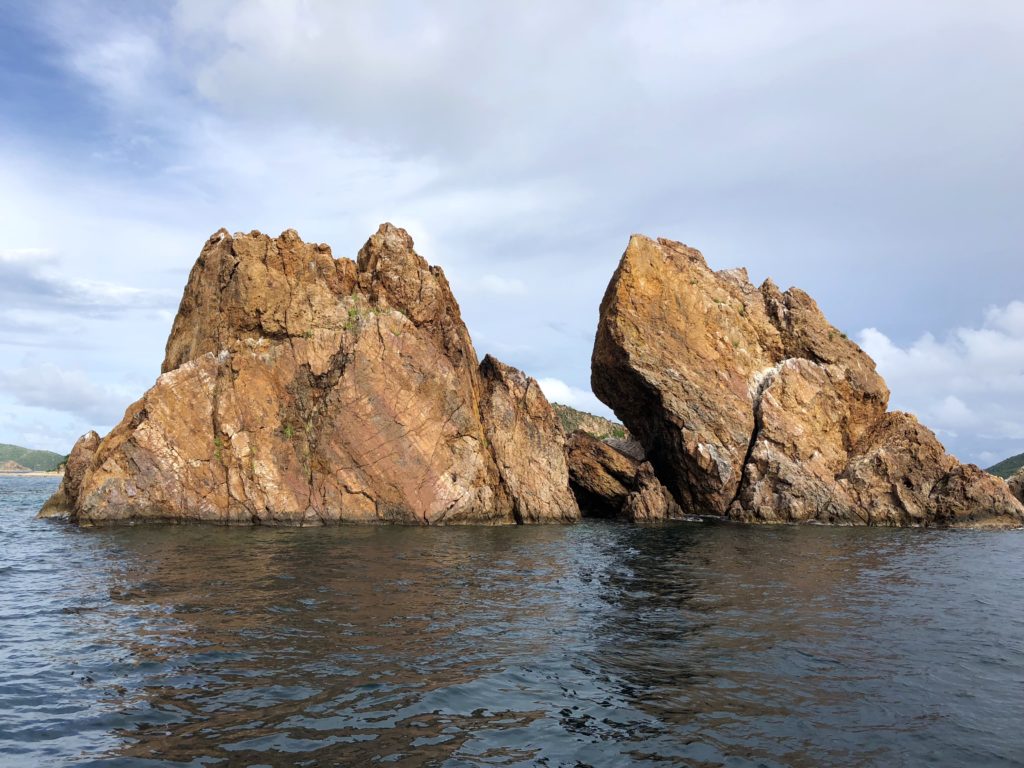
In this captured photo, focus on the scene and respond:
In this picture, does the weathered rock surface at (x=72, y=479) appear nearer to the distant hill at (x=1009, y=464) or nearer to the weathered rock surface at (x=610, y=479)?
the weathered rock surface at (x=610, y=479)

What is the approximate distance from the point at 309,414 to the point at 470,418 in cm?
1048

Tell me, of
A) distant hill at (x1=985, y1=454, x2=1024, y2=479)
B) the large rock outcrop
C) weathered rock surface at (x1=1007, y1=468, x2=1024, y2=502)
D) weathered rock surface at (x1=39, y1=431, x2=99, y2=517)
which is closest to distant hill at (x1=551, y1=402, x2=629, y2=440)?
the large rock outcrop

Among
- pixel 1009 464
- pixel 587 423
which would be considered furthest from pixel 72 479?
pixel 1009 464

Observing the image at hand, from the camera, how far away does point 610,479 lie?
188ft

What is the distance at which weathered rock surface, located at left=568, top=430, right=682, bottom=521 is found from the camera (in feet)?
179

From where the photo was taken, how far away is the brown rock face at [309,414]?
4053 centimetres

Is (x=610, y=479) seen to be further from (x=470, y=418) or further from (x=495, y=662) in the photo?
(x=495, y=662)

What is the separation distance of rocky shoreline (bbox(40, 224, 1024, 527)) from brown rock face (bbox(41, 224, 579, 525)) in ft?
0.39

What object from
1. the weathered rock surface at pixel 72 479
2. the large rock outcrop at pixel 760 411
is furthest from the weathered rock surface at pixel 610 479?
the weathered rock surface at pixel 72 479

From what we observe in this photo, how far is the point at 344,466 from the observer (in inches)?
1711

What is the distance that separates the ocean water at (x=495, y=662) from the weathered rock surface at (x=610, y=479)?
84.6 feet

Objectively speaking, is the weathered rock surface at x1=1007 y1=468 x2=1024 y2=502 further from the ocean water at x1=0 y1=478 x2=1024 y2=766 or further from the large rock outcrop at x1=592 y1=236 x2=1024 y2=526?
the ocean water at x1=0 y1=478 x2=1024 y2=766

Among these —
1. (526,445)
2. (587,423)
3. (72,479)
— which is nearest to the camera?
(72,479)

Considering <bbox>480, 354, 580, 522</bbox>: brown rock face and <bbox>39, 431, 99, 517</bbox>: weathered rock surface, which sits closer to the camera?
<bbox>39, 431, 99, 517</bbox>: weathered rock surface
